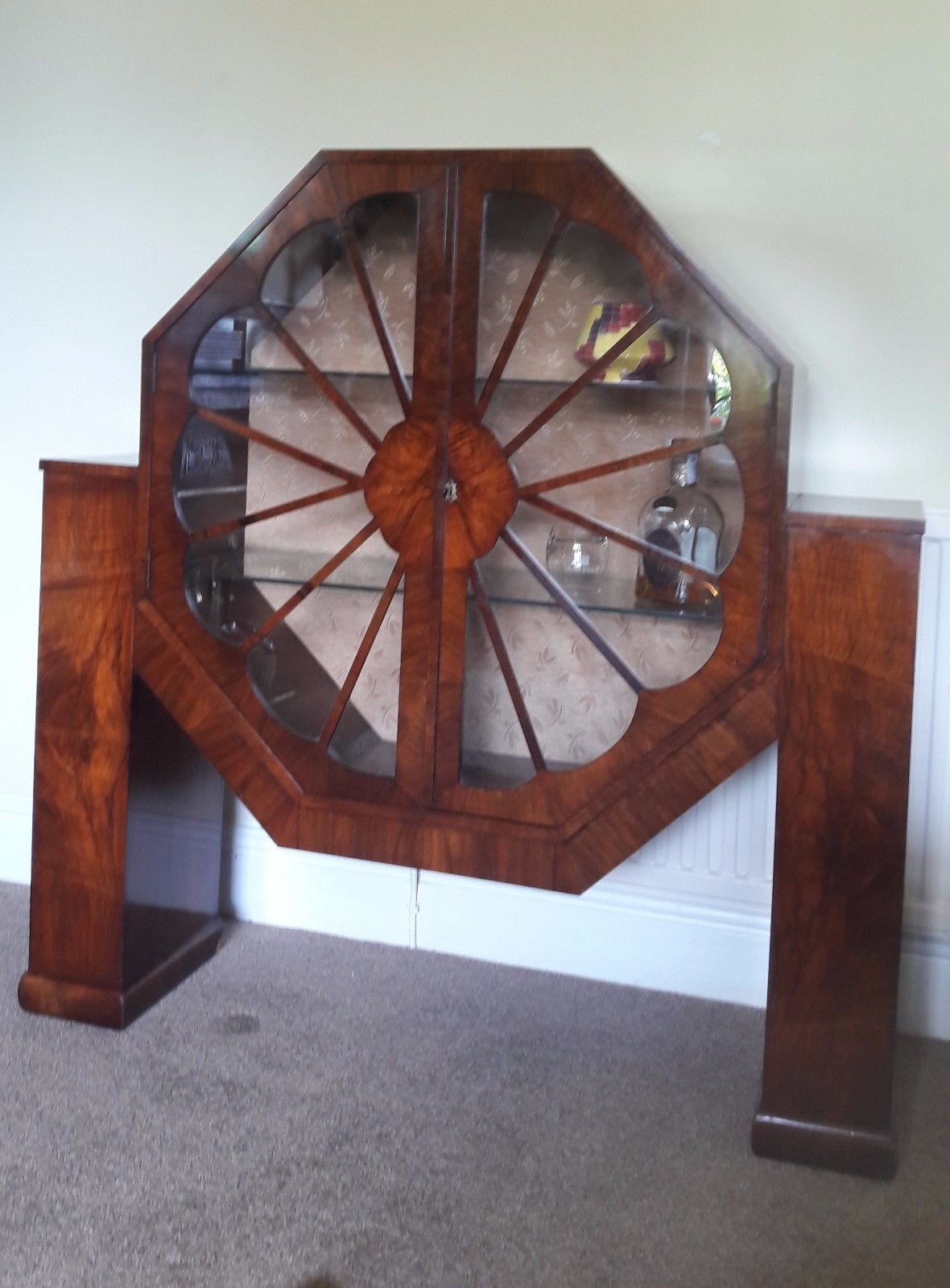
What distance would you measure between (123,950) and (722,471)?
116cm

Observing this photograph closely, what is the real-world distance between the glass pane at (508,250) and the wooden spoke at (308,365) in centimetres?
22

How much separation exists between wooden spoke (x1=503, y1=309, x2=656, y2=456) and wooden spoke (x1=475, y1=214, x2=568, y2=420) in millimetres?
62

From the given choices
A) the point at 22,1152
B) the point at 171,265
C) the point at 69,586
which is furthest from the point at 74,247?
the point at 22,1152

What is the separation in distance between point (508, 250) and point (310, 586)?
0.53m

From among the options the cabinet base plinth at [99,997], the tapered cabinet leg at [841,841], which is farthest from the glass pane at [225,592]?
the tapered cabinet leg at [841,841]

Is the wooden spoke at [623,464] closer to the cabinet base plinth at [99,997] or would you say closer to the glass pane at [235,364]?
the glass pane at [235,364]

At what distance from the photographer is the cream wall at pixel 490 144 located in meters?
1.99

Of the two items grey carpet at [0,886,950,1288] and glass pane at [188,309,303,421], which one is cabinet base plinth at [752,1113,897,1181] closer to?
grey carpet at [0,886,950,1288]

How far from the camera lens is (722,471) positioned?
169cm

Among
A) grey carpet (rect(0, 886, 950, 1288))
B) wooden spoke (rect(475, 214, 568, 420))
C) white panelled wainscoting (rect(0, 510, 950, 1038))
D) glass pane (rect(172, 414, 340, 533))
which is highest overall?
wooden spoke (rect(475, 214, 568, 420))

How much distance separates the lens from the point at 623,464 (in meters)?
1.73

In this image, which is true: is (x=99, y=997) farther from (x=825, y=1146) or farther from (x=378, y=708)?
(x=825, y=1146)

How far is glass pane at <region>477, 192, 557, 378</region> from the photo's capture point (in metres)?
1.72

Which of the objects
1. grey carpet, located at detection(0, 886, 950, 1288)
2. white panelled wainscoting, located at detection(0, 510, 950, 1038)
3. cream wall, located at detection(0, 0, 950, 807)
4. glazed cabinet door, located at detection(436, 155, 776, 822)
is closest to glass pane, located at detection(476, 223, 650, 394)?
glazed cabinet door, located at detection(436, 155, 776, 822)
